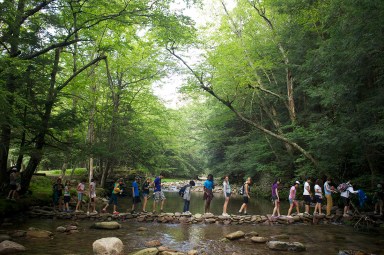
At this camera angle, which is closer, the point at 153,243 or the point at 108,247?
the point at 108,247

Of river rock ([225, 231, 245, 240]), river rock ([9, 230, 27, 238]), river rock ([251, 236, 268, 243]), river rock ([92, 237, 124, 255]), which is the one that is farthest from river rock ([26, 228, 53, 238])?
river rock ([251, 236, 268, 243])

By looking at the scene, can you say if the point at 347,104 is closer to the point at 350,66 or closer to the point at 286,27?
the point at 350,66

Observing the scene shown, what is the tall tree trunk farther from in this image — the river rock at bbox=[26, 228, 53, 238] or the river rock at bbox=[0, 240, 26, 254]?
the river rock at bbox=[26, 228, 53, 238]

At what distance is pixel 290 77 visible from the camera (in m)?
20.4

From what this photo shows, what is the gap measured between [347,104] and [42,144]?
14.2 m

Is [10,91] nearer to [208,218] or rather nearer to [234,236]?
[208,218]

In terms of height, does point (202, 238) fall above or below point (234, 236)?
below

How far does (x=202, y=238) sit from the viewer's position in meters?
9.09

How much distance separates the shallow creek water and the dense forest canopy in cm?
360

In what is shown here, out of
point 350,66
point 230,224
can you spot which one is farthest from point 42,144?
point 350,66

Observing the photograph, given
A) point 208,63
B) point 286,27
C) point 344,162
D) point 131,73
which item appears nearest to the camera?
point 344,162

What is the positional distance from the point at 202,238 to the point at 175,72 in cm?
1467

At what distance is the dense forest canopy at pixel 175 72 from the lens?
34.4 feet

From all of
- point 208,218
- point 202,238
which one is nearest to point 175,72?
point 208,218
